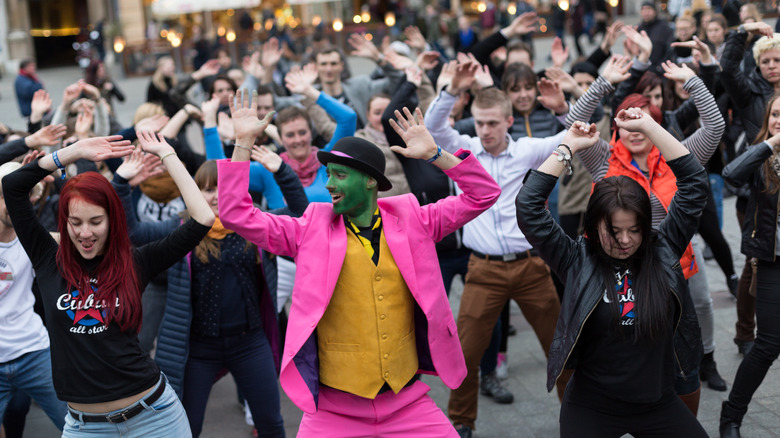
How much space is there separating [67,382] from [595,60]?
21.5ft

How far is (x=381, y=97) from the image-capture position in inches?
256

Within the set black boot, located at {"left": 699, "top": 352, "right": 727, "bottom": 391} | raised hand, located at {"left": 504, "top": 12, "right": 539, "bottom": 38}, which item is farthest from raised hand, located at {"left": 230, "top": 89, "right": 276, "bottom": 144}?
raised hand, located at {"left": 504, "top": 12, "right": 539, "bottom": 38}

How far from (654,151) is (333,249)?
224cm

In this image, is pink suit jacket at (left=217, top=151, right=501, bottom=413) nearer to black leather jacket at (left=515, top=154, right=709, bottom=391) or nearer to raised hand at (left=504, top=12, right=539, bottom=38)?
black leather jacket at (left=515, top=154, right=709, bottom=391)

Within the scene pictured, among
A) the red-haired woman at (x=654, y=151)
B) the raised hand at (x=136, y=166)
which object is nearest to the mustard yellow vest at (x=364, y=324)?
the raised hand at (x=136, y=166)

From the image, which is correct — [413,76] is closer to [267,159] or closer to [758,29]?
[267,159]

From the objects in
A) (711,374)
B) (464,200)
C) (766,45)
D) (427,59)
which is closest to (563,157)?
(464,200)

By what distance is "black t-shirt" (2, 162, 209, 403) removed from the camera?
3666mm

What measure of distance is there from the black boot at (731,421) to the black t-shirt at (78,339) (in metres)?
3.18

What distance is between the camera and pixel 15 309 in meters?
4.39

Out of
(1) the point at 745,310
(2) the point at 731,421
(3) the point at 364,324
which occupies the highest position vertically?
(3) the point at 364,324

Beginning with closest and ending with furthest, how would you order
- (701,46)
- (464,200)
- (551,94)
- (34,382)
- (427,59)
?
(464,200) → (34,382) → (551,94) → (701,46) → (427,59)

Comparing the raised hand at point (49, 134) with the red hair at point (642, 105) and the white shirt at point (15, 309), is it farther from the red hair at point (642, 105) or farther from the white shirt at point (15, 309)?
the red hair at point (642, 105)

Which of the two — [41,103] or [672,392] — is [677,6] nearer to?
[41,103]
